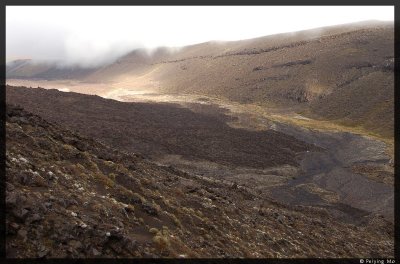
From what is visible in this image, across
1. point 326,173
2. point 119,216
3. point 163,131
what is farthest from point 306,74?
point 119,216

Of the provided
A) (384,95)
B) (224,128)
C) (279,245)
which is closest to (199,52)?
(384,95)

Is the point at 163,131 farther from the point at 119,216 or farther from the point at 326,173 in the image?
the point at 119,216

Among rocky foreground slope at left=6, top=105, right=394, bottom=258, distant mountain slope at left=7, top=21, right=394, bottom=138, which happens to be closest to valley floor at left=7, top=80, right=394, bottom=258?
rocky foreground slope at left=6, top=105, right=394, bottom=258

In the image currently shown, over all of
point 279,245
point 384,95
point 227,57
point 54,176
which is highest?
point 227,57

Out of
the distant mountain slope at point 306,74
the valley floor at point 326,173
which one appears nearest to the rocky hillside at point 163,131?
the valley floor at point 326,173

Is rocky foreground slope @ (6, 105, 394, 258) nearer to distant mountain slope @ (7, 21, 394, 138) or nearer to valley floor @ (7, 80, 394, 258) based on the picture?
valley floor @ (7, 80, 394, 258)

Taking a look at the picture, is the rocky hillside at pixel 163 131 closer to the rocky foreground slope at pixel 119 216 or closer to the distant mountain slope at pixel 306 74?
the rocky foreground slope at pixel 119 216

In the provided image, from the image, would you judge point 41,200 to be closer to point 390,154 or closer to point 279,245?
point 279,245
